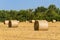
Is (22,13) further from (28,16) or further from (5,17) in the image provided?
(5,17)

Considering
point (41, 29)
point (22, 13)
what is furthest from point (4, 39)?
point (22, 13)

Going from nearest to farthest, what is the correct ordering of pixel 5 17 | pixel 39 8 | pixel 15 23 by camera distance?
pixel 15 23
pixel 5 17
pixel 39 8

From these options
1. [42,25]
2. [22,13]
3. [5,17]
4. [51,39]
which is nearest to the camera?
[51,39]

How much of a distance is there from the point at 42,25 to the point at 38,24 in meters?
0.44

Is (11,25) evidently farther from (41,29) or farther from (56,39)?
(56,39)

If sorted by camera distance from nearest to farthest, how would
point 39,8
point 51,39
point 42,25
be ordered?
point 51,39, point 42,25, point 39,8

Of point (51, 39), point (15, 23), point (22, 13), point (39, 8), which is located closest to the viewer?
point (51, 39)

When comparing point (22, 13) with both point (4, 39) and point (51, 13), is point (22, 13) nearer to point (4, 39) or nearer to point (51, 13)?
point (51, 13)

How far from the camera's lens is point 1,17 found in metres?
66.1

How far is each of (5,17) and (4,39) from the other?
180ft

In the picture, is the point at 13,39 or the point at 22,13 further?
the point at 22,13

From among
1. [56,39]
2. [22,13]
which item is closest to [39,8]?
[22,13]

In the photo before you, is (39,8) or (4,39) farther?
(39,8)

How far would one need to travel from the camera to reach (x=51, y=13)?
67.2 meters
